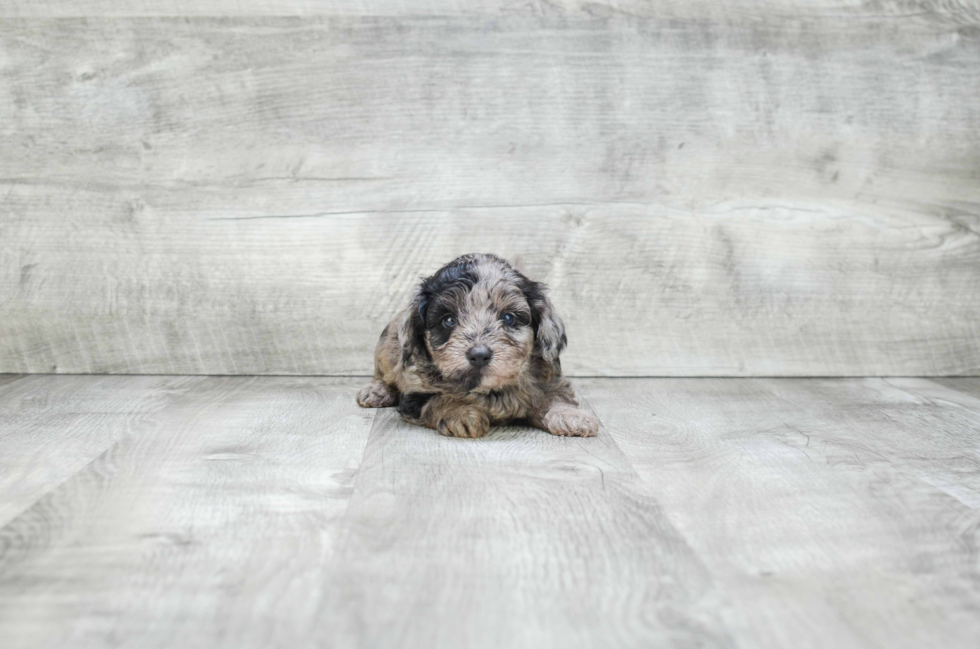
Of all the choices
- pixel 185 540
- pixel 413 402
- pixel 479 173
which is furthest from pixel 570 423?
pixel 479 173

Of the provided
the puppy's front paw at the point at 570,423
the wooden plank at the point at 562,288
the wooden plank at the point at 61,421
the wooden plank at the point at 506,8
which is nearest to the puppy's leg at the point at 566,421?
the puppy's front paw at the point at 570,423

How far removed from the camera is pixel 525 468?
227 cm

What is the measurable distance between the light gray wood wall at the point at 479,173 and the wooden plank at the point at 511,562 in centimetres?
161

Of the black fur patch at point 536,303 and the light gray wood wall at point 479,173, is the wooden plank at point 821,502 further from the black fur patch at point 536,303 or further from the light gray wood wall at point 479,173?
the light gray wood wall at point 479,173

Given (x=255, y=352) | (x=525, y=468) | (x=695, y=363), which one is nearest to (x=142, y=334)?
(x=255, y=352)

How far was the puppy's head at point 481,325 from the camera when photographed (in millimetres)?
2598

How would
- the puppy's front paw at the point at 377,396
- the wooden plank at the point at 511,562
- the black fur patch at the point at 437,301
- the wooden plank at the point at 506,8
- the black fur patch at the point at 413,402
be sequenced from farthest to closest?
the wooden plank at the point at 506,8
the puppy's front paw at the point at 377,396
the black fur patch at the point at 413,402
the black fur patch at the point at 437,301
the wooden plank at the point at 511,562

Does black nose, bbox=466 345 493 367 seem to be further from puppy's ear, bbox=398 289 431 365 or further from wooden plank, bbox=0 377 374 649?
wooden plank, bbox=0 377 374 649

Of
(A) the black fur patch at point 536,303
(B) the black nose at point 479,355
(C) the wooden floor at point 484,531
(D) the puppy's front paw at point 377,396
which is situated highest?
(A) the black fur patch at point 536,303

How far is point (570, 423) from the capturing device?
2.67 meters

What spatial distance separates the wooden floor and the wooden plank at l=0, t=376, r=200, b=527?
0.01 m

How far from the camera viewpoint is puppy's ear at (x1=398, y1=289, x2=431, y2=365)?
2770mm

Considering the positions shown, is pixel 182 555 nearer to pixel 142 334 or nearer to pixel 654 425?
pixel 654 425

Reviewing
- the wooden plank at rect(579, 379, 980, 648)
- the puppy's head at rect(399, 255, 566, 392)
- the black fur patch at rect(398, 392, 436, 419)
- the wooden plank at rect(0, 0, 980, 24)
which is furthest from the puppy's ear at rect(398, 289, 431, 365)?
the wooden plank at rect(0, 0, 980, 24)
